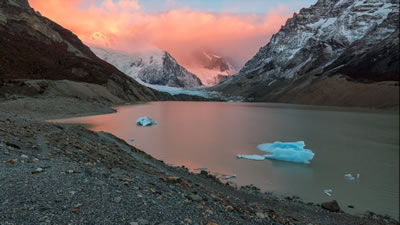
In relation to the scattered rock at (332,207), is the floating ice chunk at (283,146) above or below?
above

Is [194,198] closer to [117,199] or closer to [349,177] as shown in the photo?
[117,199]

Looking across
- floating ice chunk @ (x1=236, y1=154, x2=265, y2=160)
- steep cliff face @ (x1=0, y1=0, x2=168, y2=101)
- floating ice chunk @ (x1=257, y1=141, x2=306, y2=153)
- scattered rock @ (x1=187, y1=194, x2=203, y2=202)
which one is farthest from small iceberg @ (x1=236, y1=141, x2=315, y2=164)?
steep cliff face @ (x1=0, y1=0, x2=168, y2=101)

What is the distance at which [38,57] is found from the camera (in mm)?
97312

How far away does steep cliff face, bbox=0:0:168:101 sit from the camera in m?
85.0

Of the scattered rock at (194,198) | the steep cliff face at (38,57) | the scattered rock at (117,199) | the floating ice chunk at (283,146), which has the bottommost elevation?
the floating ice chunk at (283,146)

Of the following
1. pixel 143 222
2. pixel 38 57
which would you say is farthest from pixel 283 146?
pixel 38 57

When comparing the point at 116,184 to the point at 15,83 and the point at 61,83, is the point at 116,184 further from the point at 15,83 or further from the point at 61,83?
the point at 61,83

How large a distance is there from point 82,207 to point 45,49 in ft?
390

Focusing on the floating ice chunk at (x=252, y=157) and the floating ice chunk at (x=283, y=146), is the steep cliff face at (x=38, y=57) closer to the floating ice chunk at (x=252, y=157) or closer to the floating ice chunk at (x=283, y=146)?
the floating ice chunk at (x=283, y=146)

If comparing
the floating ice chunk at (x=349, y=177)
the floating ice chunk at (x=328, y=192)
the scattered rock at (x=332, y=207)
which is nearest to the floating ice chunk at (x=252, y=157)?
the floating ice chunk at (x=349, y=177)

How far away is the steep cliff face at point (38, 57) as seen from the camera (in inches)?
3347

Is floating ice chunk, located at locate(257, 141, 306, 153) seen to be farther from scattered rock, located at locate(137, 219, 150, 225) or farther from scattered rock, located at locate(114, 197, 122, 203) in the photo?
scattered rock, located at locate(137, 219, 150, 225)

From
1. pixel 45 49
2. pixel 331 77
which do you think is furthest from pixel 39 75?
pixel 331 77

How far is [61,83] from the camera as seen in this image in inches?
2896
